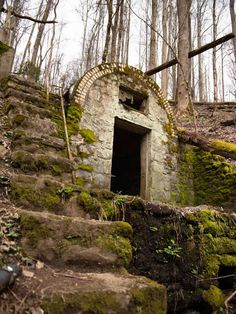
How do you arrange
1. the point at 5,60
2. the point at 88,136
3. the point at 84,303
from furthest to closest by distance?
the point at 5,60, the point at 88,136, the point at 84,303

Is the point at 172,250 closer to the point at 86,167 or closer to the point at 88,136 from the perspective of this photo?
the point at 86,167

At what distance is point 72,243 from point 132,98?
16.6ft

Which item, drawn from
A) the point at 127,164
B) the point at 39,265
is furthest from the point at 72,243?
the point at 127,164

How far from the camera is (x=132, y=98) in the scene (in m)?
6.56

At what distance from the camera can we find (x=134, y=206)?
9.87ft

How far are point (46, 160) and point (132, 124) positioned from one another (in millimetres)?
3404

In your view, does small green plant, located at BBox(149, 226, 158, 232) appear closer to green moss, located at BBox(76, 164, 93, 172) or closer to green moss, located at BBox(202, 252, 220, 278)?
green moss, located at BBox(202, 252, 220, 278)

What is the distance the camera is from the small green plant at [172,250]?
3123 millimetres

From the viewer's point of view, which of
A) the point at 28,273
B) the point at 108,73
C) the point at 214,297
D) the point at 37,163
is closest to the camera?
the point at 28,273

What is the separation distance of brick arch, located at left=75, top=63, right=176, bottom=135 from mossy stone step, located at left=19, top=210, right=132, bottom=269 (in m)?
3.71

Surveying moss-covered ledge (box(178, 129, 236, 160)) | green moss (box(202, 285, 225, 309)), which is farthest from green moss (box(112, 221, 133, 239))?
moss-covered ledge (box(178, 129, 236, 160))

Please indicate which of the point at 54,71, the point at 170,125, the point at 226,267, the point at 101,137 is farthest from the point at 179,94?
the point at 54,71

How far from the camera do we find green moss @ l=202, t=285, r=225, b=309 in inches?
127

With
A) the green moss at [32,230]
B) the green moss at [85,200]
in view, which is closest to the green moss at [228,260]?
the green moss at [85,200]
